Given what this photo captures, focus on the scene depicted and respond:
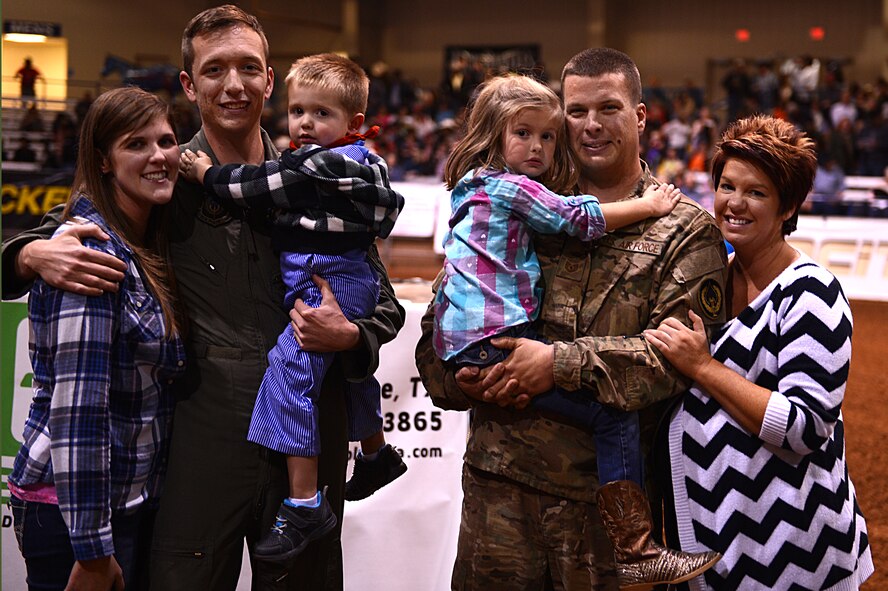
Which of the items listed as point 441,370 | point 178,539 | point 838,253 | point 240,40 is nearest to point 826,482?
point 441,370

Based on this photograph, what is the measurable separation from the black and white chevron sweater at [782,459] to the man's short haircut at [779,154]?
0.65 feet

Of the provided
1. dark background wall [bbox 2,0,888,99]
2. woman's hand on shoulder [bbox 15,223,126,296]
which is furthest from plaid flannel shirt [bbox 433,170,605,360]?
dark background wall [bbox 2,0,888,99]

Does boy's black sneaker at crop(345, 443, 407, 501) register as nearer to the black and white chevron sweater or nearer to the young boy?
the young boy

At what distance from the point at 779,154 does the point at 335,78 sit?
4.18 ft

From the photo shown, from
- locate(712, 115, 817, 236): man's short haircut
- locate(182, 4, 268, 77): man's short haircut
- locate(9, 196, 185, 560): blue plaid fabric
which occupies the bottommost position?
locate(9, 196, 185, 560): blue plaid fabric

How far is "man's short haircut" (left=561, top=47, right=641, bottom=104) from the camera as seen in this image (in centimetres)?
261

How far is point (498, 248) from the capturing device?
2.58 metres

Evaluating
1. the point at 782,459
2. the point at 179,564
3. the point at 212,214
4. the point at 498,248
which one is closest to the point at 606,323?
the point at 498,248

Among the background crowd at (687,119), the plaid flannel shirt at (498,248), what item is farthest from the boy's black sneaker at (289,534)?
the background crowd at (687,119)

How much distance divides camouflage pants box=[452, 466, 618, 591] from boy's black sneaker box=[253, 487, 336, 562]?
486mm

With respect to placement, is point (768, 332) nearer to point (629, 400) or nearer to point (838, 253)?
point (629, 400)

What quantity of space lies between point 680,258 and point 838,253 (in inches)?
421

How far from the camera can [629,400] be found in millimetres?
2447

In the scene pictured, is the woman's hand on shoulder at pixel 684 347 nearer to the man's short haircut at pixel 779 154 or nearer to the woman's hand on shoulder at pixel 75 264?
the man's short haircut at pixel 779 154
